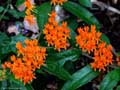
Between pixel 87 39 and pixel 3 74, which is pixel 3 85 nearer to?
pixel 3 74

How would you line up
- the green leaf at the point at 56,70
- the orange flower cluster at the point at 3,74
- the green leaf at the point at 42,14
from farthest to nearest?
the green leaf at the point at 42,14 → the green leaf at the point at 56,70 → the orange flower cluster at the point at 3,74

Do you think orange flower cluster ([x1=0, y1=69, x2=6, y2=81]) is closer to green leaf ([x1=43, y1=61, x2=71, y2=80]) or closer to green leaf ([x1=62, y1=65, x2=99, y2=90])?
green leaf ([x1=43, y1=61, x2=71, y2=80])

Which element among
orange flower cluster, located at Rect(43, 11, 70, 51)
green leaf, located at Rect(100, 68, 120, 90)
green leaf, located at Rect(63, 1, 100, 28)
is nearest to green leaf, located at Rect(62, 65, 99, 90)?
green leaf, located at Rect(100, 68, 120, 90)

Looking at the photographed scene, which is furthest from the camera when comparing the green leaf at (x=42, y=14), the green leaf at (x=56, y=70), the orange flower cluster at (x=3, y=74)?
the green leaf at (x=42, y=14)

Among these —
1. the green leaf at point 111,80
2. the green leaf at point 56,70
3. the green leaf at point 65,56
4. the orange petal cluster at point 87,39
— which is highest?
the orange petal cluster at point 87,39

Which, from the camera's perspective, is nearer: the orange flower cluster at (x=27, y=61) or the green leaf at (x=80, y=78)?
the orange flower cluster at (x=27, y=61)

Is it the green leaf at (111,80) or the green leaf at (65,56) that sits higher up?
the green leaf at (65,56)

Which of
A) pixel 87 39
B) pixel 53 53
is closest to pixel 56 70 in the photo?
pixel 53 53

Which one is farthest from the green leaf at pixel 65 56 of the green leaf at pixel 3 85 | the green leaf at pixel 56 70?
the green leaf at pixel 3 85

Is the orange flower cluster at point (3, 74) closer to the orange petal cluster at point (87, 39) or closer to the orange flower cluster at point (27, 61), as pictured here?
the orange flower cluster at point (27, 61)
